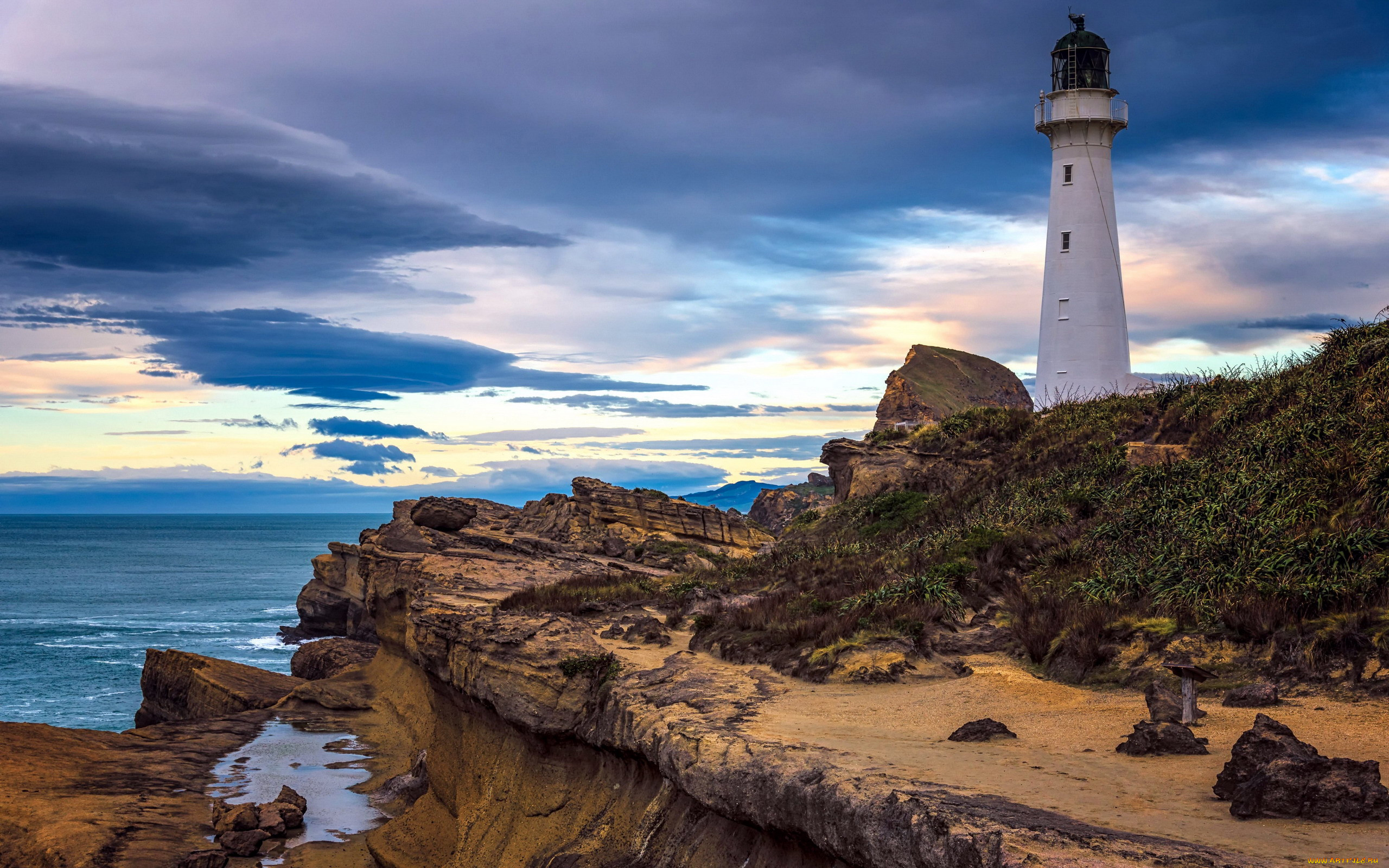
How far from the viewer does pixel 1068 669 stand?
12.4 metres

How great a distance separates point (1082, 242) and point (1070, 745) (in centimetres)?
2846

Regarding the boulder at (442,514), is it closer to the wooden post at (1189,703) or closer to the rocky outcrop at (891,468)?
the rocky outcrop at (891,468)

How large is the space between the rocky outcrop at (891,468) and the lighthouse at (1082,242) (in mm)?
6138

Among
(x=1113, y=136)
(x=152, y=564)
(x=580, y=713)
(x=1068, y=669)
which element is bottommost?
(x=152, y=564)

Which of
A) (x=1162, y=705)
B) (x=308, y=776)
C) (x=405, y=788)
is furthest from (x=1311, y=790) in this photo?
(x=308, y=776)

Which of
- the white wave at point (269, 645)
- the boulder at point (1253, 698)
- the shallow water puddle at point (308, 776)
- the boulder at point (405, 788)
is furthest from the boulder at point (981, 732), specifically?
the white wave at point (269, 645)

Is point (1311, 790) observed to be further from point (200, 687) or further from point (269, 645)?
point (269, 645)

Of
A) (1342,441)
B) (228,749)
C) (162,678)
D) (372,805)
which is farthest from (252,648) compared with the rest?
(1342,441)

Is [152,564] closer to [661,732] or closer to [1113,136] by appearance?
[1113,136]

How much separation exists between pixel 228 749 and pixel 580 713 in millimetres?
12877

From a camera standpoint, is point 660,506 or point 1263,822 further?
point 660,506

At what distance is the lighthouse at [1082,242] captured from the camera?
34.1 metres

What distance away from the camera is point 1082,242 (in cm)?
3419

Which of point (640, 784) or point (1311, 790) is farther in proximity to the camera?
point (640, 784)
